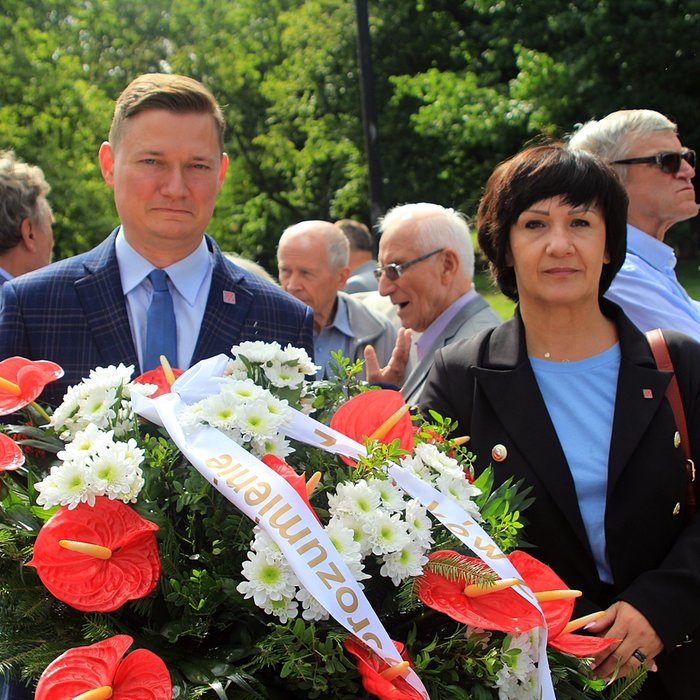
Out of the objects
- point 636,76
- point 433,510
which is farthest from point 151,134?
point 636,76

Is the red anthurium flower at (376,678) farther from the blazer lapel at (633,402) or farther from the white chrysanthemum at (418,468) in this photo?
the blazer lapel at (633,402)

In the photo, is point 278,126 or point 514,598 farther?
point 278,126

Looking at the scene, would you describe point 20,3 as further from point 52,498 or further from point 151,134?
point 52,498

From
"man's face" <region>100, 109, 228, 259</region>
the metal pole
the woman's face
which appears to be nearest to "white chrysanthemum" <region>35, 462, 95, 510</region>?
"man's face" <region>100, 109, 228, 259</region>

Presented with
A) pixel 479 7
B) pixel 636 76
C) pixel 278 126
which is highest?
pixel 479 7

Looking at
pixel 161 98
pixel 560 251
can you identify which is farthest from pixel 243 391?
pixel 560 251

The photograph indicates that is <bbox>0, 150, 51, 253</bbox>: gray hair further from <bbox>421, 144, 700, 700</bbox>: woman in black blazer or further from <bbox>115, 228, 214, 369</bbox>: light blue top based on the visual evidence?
<bbox>421, 144, 700, 700</bbox>: woman in black blazer

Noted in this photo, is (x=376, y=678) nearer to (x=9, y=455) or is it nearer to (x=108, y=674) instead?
(x=108, y=674)

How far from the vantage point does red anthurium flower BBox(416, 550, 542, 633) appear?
1.52m

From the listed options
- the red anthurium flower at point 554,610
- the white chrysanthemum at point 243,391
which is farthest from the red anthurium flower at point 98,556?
the red anthurium flower at point 554,610

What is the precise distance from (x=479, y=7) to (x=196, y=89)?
2064cm

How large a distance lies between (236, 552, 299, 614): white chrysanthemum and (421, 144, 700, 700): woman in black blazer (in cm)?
104

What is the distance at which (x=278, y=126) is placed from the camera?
24812 millimetres

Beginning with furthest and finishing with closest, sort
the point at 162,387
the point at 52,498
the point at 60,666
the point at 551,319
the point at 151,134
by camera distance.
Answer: the point at 551,319
the point at 151,134
the point at 162,387
the point at 52,498
the point at 60,666
